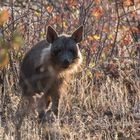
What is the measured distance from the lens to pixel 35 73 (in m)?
8.31

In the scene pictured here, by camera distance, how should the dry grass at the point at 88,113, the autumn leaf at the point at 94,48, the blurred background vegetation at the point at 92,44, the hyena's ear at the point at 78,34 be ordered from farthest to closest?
the autumn leaf at the point at 94,48 → the blurred background vegetation at the point at 92,44 → the hyena's ear at the point at 78,34 → the dry grass at the point at 88,113

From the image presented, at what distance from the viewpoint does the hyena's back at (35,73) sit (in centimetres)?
824

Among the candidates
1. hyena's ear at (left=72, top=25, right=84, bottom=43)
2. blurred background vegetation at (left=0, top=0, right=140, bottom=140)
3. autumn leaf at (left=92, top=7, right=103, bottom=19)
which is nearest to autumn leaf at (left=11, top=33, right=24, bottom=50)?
hyena's ear at (left=72, top=25, right=84, bottom=43)

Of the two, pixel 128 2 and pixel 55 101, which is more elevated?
pixel 128 2

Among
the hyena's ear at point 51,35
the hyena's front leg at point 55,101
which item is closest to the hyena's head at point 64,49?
the hyena's ear at point 51,35

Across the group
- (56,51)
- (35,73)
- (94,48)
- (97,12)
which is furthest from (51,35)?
(94,48)

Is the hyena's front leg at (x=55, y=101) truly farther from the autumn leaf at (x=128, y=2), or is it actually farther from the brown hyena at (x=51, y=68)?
the autumn leaf at (x=128, y=2)

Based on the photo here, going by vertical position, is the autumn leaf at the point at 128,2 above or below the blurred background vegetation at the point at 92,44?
above

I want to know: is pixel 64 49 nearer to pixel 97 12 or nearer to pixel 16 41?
pixel 97 12

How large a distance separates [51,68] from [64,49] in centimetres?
39

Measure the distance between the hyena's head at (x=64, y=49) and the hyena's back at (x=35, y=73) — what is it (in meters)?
0.14

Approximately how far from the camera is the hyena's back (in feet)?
27.0

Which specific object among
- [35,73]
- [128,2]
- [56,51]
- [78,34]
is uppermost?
[128,2]

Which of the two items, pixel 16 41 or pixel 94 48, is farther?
pixel 94 48
